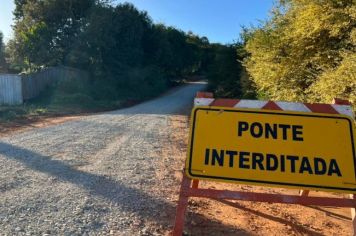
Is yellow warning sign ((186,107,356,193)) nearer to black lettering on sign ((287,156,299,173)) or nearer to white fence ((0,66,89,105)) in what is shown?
black lettering on sign ((287,156,299,173))

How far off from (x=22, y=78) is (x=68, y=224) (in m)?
20.9

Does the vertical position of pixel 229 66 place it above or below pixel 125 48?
below

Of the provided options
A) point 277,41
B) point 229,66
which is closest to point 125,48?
point 229,66

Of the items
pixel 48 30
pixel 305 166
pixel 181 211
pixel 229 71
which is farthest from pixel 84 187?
pixel 48 30

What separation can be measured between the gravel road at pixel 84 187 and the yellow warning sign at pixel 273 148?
3.72 ft

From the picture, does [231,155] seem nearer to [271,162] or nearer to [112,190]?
[271,162]

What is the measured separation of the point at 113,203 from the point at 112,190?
2.04ft

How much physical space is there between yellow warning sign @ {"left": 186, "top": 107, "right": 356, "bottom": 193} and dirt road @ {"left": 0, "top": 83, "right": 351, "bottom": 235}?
0.97 metres

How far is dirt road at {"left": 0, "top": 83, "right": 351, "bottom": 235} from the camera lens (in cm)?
467

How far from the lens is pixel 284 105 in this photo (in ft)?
14.2

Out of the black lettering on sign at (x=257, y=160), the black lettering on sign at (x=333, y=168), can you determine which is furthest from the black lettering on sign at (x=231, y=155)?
the black lettering on sign at (x=333, y=168)

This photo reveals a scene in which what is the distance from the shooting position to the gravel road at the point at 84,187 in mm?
4633

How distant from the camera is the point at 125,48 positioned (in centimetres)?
3528

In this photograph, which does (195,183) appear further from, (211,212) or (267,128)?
(267,128)
